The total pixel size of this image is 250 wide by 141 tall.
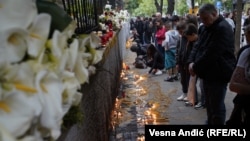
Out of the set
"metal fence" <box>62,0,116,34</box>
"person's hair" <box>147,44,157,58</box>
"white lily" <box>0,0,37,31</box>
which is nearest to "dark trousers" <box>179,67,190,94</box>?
"metal fence" <box>62,0,116,34</box>

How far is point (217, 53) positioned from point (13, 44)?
13.6ft

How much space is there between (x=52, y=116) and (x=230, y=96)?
26.5 feet

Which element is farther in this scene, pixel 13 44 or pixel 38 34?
pixel 38 34

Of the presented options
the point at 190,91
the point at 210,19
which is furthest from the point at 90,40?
the point at 190,91

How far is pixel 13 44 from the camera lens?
1.24m

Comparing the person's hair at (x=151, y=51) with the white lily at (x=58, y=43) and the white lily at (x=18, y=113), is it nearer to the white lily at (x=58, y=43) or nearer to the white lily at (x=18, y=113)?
the white lily at (x=58, y=43)

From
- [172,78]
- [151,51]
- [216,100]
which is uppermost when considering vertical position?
[216,100]

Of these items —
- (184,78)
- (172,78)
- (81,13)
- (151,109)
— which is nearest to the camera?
(81,13)

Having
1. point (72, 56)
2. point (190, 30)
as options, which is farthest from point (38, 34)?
point (190, 30)

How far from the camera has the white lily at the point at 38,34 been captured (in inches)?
51.4

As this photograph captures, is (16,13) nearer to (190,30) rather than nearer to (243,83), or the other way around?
(243,83)

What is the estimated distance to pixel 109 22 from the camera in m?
9.98

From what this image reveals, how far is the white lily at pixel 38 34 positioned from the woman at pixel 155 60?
11.7 meters

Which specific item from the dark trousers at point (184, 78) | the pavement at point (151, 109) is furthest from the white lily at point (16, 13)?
the dark trousers at point (184, 78)
